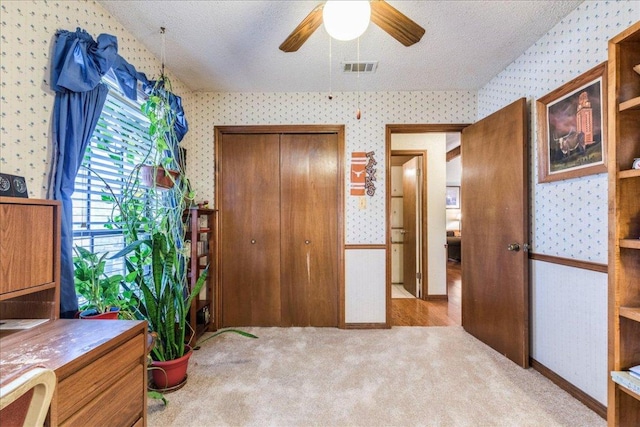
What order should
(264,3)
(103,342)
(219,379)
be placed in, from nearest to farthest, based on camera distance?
(103,342) → (264,3) → (219,379)

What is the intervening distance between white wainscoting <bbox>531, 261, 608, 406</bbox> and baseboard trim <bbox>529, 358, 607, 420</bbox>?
22mm

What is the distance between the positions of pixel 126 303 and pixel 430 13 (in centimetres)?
261

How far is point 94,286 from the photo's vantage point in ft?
5.05

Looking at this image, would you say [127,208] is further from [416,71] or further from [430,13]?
[416,71]

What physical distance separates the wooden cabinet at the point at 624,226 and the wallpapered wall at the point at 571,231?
0.51 metres

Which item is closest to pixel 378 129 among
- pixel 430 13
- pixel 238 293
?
pixel 430 13

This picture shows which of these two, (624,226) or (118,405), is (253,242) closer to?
(118,405)

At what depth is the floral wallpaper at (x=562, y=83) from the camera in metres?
1.68

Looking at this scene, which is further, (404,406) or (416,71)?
(416,71)

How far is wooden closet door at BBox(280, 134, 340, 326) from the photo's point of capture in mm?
3008

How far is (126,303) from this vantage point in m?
1.76

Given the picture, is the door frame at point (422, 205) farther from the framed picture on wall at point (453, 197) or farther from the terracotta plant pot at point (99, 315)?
the framed picture on wall at point (453, 197)

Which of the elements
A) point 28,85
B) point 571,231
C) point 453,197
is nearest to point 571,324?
point 571,231

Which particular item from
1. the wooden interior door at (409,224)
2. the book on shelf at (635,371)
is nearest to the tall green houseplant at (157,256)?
the book on shelf at (635,371)
